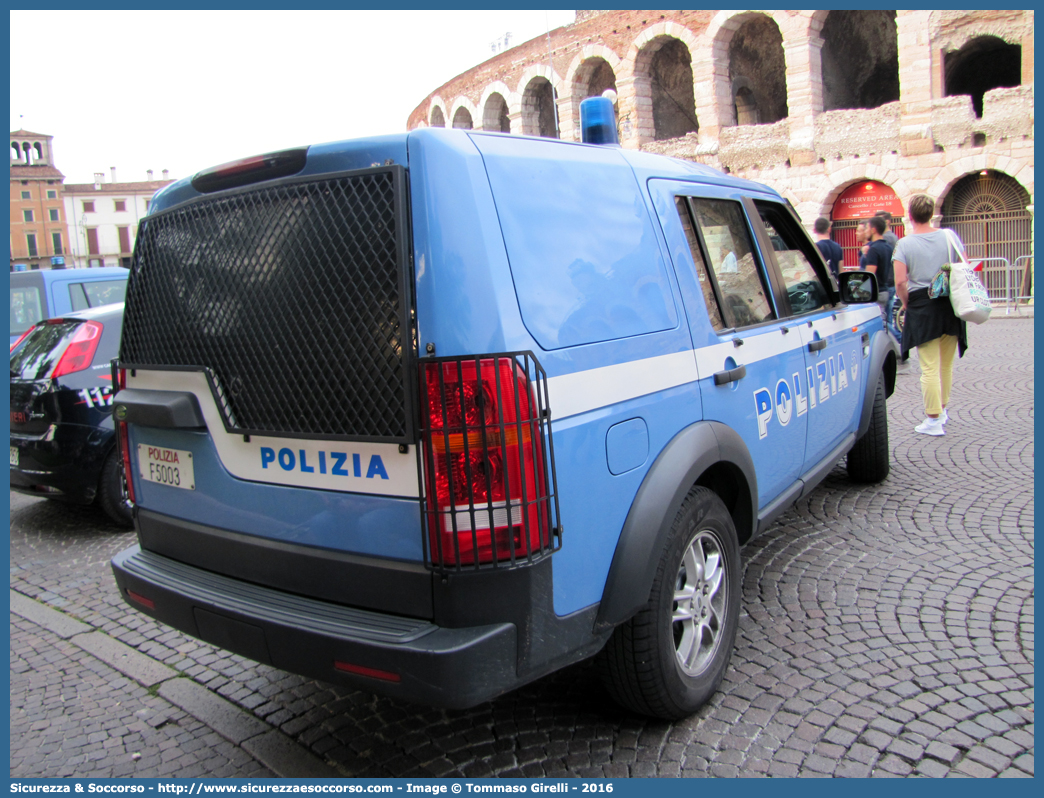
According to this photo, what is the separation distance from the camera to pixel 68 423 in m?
5.45

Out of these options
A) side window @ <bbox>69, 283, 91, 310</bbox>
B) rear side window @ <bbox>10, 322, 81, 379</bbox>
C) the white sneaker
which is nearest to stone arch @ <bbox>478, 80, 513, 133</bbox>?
side window @ <bbox>69, 283, 91, 310</bbox>

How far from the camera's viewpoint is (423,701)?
206 cm

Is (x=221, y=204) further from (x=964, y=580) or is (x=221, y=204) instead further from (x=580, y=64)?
(x=580, y=64)

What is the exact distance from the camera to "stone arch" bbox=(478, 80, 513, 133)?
35531mm

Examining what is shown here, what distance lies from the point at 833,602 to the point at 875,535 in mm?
1054

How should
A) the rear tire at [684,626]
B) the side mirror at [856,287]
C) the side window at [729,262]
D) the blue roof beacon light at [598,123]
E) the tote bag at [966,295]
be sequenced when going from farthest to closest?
the tote bag at [966,295] → the side mirror at [856,287] → the blue roof beacon light at [598,123] → the side window at [729,262] → the rear tire at [684,626]

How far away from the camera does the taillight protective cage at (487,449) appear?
203 centimetres

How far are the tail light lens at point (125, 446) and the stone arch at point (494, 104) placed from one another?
34701 mm

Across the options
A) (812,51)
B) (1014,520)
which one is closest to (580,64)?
(812,51)

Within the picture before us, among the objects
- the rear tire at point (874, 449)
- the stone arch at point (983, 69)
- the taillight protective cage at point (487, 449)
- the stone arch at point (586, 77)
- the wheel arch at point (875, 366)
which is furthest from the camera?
the stone arch at point (586, 77)

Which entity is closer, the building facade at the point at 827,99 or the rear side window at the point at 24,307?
the rear side window at the point at 24,307

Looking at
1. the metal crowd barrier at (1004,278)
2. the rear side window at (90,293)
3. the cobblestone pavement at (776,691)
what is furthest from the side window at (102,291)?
the metal crowd barrier at (1004,278)

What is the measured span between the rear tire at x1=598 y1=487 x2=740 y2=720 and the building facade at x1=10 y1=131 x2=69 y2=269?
103 m

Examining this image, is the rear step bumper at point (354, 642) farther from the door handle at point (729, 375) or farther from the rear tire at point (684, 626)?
the door handle at point (729, 375)
